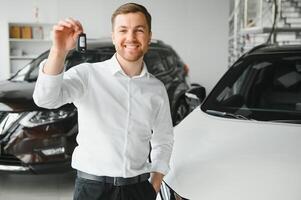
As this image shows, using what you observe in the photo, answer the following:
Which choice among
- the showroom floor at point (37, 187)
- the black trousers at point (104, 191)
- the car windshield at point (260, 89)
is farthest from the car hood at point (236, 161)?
the showroom floor at point (37, 187)

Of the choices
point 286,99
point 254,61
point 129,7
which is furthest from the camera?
point 254,61

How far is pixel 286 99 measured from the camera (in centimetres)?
243

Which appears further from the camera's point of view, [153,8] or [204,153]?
[153,8]

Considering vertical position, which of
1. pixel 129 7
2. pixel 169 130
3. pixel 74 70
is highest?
pixel 129 7

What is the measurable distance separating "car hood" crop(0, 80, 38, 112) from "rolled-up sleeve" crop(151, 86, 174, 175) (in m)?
1.80

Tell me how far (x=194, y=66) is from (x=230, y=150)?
4.02 m

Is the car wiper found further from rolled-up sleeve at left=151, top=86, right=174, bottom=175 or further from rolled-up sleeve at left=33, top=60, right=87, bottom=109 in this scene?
rolled-up sleeve at left=33, top=60, right=87, bottom=109

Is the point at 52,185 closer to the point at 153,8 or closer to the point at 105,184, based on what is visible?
the point at 105,184

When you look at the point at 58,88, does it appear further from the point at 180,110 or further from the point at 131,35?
the point at 180,110

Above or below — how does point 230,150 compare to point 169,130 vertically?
Answer: below

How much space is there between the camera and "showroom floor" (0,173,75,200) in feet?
9.90

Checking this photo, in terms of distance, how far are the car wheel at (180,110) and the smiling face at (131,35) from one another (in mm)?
3224

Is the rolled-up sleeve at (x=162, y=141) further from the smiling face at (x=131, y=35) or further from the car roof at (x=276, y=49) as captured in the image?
the car roof at (x=276, y=49)

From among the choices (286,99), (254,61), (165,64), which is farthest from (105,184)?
(165,64)
